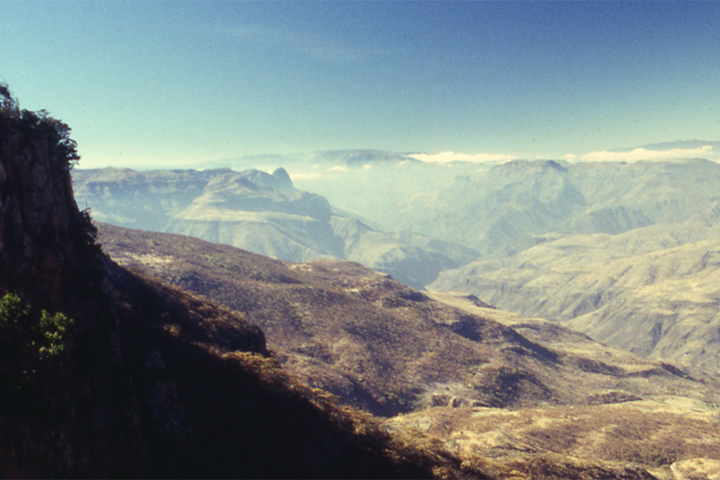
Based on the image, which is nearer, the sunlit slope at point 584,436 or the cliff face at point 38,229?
the cliff face at point 38,229

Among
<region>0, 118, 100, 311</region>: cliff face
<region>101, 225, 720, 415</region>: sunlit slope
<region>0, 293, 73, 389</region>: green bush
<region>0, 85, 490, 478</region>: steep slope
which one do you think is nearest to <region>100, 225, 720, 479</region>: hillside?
<region>101, 225, 720, 415</region>: sunlit slope

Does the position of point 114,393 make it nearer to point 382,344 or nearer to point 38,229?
point 38,229

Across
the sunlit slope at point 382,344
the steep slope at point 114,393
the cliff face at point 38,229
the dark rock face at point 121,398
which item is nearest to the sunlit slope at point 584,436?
the sunlit slope at point 382,344

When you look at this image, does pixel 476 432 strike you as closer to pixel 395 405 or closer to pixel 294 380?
pixel 395 405

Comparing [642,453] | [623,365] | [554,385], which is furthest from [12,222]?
[623,365]

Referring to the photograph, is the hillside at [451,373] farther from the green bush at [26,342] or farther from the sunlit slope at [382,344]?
the green bush at [26,342]

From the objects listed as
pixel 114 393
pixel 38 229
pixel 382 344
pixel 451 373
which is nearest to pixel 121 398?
pixel 114 393

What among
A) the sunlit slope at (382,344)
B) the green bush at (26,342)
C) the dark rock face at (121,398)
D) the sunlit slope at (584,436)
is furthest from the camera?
the sunlit slope at (382,344)

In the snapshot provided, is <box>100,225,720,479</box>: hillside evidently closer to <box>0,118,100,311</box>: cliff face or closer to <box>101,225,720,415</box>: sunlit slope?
<box>101,225,720,415</box>: sunlit slope
